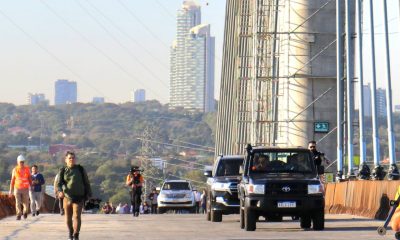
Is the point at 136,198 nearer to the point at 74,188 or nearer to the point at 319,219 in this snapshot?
the point at 319,219

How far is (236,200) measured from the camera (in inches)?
1409

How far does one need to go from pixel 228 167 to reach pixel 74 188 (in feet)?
38.2

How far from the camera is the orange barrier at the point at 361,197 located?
33.8 metres

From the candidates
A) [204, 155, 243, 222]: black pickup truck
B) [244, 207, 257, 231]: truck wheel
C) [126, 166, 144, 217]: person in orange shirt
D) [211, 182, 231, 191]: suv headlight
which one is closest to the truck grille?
[244, 207, 257, 231]: truck wheel

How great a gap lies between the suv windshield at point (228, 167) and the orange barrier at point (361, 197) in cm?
326

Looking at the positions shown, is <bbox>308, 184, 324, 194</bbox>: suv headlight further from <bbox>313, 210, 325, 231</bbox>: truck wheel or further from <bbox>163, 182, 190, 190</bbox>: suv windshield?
<bbox>163, 182, 190, 190</bbox>: suv windshield

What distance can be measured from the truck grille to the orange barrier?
3.07 metres

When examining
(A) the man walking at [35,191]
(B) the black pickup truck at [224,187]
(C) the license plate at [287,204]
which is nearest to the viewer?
(C) the license plate at [287,204]

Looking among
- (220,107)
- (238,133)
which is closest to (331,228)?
(238,133)

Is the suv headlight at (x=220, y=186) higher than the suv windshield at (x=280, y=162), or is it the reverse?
the suv windshield at (x=280, y=162)

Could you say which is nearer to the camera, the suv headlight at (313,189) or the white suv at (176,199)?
the suv headlight at (313,189)

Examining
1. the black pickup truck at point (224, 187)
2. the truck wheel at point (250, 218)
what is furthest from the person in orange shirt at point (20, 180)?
the truck wheel at point (250, 218)

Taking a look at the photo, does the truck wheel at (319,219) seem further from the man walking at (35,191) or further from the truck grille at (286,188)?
the man walking at (35,191)

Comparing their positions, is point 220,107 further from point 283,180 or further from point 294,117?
point 283,180
